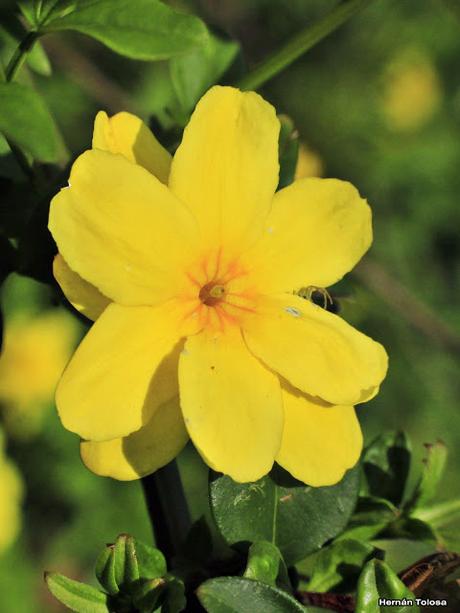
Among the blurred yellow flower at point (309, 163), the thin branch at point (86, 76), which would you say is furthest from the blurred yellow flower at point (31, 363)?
the blurred yellow flower at point (309, 163)

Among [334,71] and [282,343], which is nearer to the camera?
[282,343]

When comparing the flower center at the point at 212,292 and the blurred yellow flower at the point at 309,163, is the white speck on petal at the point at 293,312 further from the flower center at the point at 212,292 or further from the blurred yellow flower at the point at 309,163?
the blurred yellow flower at the point at 309,163

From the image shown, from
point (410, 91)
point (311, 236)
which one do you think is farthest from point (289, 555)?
point (410, 91)

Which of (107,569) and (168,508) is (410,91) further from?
(107,569)

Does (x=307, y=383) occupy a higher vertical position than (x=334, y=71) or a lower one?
higher

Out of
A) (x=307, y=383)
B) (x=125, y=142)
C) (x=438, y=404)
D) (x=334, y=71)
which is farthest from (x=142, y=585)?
(x=334, y=71)

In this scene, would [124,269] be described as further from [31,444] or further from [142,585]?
[31,444]

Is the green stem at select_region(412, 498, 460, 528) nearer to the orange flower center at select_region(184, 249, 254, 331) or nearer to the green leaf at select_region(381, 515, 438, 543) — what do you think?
the green leaf at select_region(381, 515, 438, 543)
